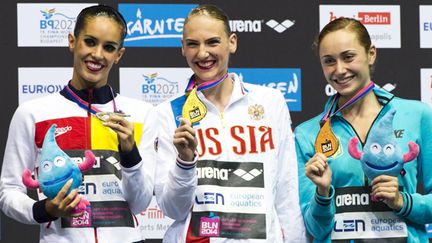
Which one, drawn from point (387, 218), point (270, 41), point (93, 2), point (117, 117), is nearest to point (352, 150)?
point (387, 218)

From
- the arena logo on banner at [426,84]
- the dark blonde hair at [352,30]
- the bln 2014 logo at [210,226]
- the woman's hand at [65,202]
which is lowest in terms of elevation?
the bln 2014 logo at [210,226]

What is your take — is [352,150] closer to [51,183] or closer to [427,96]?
[51,183]

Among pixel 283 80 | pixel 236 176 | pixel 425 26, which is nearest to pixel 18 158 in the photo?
pixel 236 176

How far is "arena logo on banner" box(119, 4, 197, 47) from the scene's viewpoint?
526 centimetres

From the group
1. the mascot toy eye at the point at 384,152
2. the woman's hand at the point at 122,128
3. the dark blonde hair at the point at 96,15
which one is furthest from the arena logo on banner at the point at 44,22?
the mascot toy eye at the point at 384,152

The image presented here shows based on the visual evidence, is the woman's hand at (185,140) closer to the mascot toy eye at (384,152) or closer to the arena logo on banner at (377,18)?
the mascot toy eye at (384,152)

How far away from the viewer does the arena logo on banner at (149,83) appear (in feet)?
17.2

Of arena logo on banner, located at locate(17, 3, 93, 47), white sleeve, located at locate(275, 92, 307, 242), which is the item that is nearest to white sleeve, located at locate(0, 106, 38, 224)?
white sleeve, located at locate(275, 92, 307, 242)

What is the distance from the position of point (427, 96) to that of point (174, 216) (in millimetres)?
2558

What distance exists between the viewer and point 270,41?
534cm

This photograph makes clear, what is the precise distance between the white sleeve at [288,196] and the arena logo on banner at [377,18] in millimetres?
2005

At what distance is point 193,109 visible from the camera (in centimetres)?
353

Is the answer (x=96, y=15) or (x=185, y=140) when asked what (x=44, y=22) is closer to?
(x=96, y=15)

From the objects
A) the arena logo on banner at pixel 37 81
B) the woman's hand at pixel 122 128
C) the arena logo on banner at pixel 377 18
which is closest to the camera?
the woman's hand at pixel 122 128
